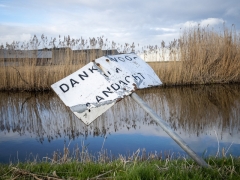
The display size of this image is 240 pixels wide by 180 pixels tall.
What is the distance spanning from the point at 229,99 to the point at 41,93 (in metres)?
6.34

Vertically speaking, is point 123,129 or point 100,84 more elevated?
point 100,84

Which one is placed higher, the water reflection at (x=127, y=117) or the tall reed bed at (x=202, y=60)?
the tall reed bed at (x=202, y=60)

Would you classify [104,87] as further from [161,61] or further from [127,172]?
[161,61]

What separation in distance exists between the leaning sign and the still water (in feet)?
3.58

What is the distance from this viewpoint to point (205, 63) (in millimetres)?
10508

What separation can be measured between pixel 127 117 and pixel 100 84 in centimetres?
404

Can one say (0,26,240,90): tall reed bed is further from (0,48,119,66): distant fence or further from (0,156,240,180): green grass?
(0,156,240,180): green grass

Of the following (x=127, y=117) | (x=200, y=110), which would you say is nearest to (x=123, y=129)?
(x=127, y=117)

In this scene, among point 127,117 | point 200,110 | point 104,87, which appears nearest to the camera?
point 104,87

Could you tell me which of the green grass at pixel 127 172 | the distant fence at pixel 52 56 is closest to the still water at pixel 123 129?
the green grass at pixel 127 172

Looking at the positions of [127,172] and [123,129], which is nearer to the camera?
[127,172]

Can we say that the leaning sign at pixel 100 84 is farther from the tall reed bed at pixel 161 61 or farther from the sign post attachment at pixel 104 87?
the tall reed bed at pixel 161 61

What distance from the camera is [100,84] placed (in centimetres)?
180

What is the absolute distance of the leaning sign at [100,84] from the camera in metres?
1.68
